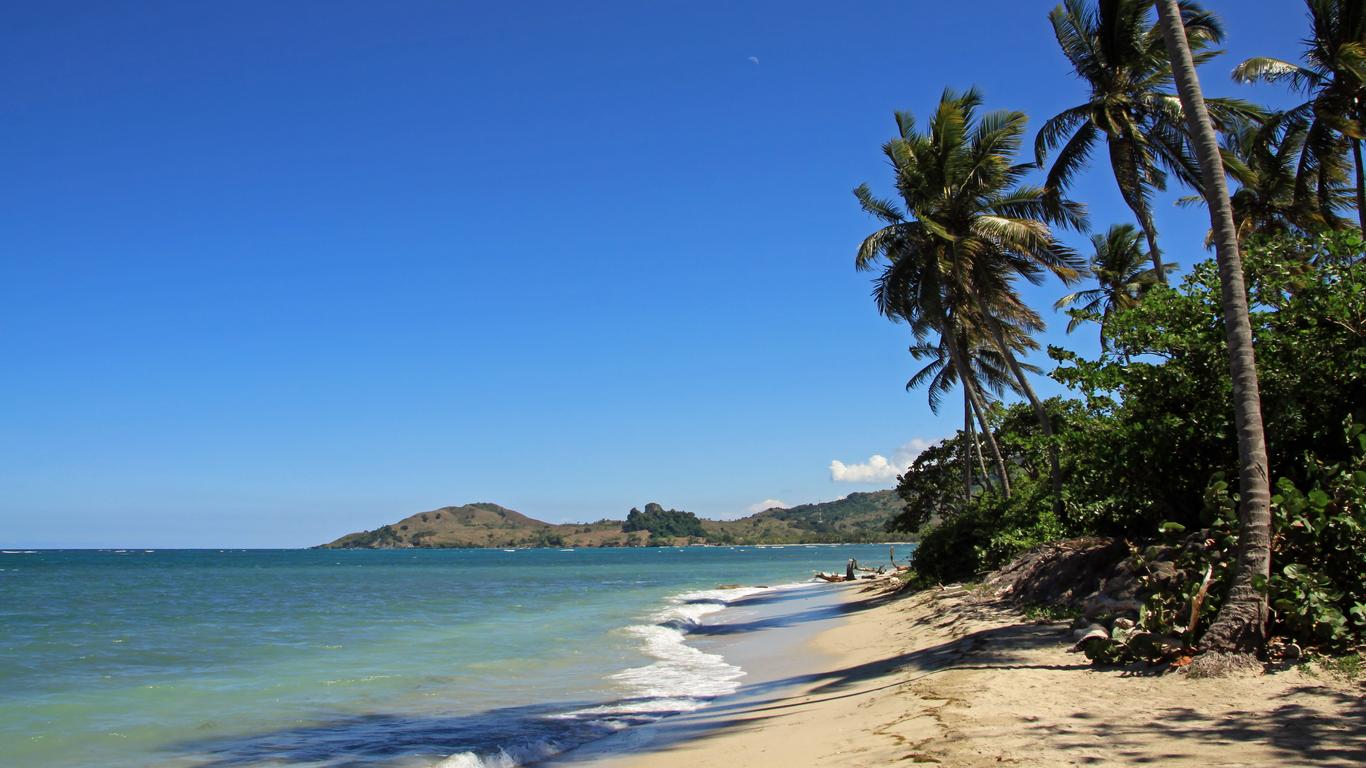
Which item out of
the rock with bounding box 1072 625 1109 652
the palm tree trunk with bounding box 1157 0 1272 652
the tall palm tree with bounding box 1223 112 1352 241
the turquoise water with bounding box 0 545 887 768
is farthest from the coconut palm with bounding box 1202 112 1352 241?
the turquoise water with bounding box 0 545 887 768

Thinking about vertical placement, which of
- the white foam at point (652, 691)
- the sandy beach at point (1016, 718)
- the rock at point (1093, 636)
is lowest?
the white foam at point (652, 691)

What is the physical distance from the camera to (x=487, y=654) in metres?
17.3

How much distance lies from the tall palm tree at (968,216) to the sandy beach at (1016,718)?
1019cm

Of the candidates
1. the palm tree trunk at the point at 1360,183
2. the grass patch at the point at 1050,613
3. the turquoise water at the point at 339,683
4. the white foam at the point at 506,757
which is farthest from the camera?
the palm tree trunk at the point at 1360,183

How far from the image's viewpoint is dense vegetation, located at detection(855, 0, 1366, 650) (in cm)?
795

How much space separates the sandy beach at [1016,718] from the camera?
561cm

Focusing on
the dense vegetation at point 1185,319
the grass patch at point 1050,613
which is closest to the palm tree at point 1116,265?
the dense vegetation at point 1185,319

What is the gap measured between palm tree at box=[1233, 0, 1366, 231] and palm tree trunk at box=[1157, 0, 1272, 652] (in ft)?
29.7

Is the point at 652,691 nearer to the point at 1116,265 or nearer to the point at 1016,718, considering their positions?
the point at 1016,718

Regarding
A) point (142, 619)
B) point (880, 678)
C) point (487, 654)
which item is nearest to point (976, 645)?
point (880, 678)

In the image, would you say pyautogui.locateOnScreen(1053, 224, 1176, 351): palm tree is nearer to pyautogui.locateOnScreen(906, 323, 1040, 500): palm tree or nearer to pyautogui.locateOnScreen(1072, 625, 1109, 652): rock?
pyautogui.locateOnScreen(906, 323, 1040, 500): palm tree

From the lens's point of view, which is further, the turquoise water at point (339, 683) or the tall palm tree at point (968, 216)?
the tall palm tree at point (968, 216)

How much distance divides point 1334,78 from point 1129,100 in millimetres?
3412

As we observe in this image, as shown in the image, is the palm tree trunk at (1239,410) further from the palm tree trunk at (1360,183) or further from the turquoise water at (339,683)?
the palm tree trunk at (1360,183)
